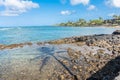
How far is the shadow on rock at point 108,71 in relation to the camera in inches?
642

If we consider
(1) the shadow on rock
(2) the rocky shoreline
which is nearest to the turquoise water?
(2) the rocky shoreline

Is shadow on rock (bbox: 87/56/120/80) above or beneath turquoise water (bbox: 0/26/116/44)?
above

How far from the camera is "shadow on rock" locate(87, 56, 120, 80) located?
16.3 m

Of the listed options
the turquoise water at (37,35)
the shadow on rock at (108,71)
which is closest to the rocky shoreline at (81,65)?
the shadow on rock at (108,71)

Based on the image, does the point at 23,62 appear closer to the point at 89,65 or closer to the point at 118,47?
the point at 89,65

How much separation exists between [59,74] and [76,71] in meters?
1.47

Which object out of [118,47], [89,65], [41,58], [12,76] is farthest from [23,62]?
[118,47]

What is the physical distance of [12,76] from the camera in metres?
16.7

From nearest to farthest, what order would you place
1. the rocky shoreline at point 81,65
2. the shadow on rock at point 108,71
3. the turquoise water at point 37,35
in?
the shadow on rock at point 108,71 < the rocky shoreline at point 81,65 < the turquoise water at point 37,35

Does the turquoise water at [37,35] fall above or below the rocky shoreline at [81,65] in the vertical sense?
below

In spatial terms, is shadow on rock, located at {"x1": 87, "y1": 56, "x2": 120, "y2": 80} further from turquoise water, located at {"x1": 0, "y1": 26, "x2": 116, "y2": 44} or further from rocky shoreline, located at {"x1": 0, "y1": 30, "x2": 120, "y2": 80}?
turquoise water, located at {"x1": 0, "y1": 26, "x2": 116, "y2": 44}

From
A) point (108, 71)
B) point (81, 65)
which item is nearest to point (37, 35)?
point (81, 65)

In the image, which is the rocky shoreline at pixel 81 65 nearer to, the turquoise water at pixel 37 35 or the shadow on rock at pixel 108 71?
the shadow on rock at pixel 108 71

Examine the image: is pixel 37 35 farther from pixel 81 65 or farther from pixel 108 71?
pixel 108 71
